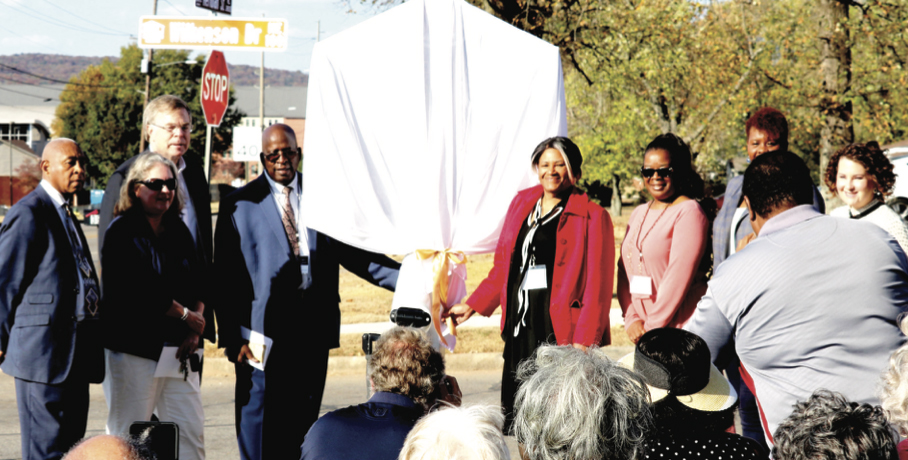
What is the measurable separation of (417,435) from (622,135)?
26.0m

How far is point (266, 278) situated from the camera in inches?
163

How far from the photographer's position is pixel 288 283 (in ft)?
13.6

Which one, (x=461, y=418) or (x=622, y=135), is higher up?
(x=622, y=135)

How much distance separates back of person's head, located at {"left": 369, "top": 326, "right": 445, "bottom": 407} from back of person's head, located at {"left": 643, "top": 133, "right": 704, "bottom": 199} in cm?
203

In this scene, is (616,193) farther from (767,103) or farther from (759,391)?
(759,391)

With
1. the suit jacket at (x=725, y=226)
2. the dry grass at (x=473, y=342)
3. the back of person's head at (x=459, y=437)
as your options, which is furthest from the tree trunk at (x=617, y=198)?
the back of person's head at (x=459, y=437)

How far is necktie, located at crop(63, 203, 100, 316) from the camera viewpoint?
3.87 metres

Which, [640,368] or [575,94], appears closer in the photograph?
[640,368]

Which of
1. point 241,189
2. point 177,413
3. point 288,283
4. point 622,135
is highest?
point 622,135

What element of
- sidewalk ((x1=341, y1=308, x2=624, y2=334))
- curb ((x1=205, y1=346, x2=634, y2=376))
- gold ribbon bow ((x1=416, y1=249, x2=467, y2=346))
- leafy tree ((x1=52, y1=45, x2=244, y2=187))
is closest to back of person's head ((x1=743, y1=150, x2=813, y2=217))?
gold ribbon bow ((x1=416, y1=249, x2=467, y2=346))

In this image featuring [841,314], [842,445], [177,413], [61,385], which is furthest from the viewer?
[177,413]

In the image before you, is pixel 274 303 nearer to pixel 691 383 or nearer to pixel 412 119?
pixel 412 119

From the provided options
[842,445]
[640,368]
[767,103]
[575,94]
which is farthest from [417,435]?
[767,103]

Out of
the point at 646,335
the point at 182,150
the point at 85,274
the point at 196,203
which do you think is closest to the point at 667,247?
the point at 646,335
